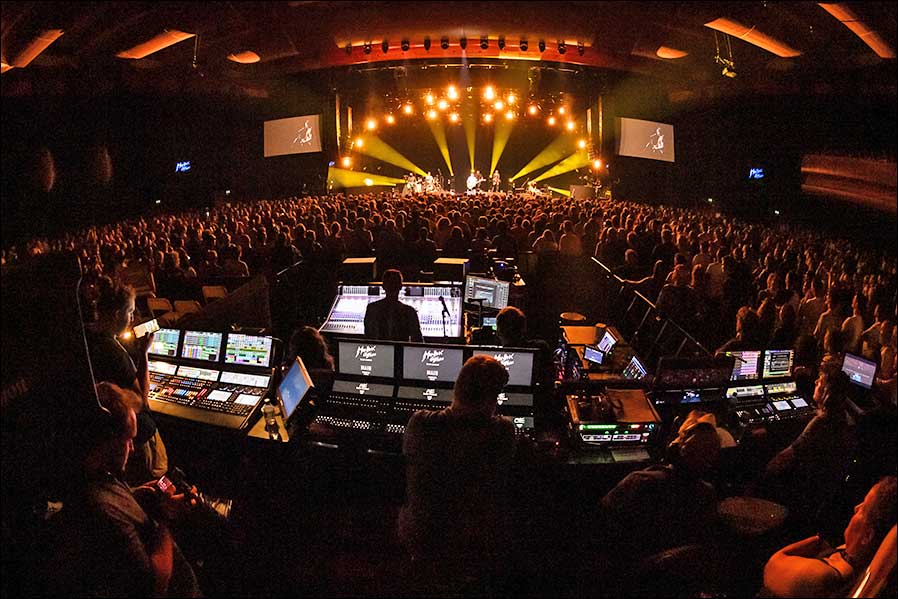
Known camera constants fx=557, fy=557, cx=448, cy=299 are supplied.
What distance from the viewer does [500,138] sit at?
27594 millimetres

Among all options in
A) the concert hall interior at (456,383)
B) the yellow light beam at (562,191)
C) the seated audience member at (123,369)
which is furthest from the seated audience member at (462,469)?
the yellow light beam at (562,191)

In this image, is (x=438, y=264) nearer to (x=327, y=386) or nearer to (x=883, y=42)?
(x=327, y=386)

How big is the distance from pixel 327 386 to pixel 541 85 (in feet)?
45.1

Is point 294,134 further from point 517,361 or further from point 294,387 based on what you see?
point 517,361

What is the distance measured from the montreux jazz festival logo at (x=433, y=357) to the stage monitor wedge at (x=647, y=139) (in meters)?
13.7

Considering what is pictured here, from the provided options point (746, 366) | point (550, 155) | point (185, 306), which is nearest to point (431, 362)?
point (746, 366)

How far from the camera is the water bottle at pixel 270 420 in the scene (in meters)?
3.64

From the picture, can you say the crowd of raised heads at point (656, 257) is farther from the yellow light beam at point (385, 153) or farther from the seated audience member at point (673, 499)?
the yellow light beam at point (385, 153)

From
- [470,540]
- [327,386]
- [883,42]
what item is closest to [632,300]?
[883,42]

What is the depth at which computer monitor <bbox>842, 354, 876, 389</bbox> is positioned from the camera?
4.01 metres

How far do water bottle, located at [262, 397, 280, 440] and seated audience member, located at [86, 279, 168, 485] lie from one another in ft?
2.16

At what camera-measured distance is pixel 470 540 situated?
2.56m

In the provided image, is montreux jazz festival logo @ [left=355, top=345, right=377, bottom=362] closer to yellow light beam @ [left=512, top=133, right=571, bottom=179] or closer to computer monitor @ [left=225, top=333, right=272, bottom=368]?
Answer: computer monitor @ [left=225, top=333, right=272, bottom=368]

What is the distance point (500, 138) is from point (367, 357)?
2520cm
